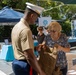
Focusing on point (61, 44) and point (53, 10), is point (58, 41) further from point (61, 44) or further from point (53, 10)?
point (53, 10)

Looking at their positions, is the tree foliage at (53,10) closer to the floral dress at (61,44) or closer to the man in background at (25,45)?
the floral dress at (61,44)

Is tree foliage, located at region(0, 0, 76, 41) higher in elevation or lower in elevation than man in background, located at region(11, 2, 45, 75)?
lower

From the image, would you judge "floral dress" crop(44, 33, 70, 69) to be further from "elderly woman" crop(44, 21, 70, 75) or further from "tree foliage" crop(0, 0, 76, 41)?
"tree foliage" crop(0, 0, 76, 41)

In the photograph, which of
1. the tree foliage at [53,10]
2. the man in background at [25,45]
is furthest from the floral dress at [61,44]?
the tree foliage at [53,10]

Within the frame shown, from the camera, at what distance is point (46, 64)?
3859 millimetres

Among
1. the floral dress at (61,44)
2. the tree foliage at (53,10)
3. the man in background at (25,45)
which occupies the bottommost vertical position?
the tree foliage at (53,10)

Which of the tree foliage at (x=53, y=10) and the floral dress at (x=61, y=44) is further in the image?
the tree foliage at (x=53, y=10)

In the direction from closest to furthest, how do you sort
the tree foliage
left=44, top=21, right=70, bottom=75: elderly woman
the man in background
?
the man in background
left=44, top=21, right=70, bottom=75: elderly woman
the tree foliage

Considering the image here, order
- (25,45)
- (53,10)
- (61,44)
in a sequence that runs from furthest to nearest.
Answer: (53,10) < (61,44) < (25,45)

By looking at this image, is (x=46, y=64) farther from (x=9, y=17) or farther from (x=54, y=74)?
(x=9, y=17)

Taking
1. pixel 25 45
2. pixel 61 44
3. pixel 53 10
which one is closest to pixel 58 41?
pixel 61 44

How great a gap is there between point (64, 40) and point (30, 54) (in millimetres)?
1377

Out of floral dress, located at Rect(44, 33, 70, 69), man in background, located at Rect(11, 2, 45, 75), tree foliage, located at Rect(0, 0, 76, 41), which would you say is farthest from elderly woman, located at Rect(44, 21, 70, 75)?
tree foliage, located at Rect(0, 0, 76, 41)

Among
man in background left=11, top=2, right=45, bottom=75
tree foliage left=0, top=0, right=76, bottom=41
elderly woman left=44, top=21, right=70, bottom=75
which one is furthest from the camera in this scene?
tree foliage left=0, top=0, right=76, bottom=41
